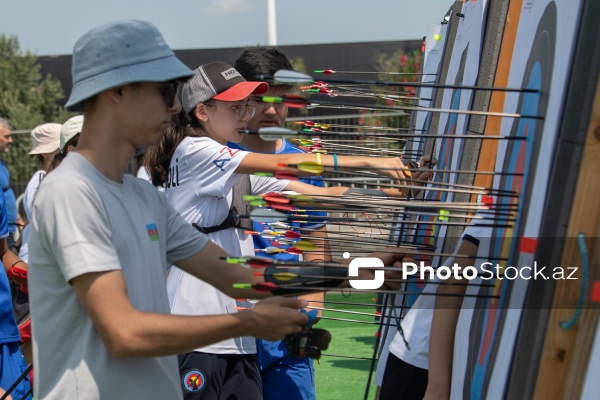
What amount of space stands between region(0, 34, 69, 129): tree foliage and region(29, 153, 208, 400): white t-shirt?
68.4 ft

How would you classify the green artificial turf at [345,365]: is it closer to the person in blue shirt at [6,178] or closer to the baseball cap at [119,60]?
the person in blue shirt at [6,178]

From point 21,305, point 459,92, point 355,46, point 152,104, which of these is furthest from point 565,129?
point 355,46

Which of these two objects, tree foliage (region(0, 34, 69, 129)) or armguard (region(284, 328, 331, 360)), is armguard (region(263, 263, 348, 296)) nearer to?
armguard (region(284, 328, 331, 360))

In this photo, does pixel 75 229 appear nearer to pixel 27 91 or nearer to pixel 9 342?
pixel 9 342

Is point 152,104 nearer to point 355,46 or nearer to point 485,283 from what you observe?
point 485,283

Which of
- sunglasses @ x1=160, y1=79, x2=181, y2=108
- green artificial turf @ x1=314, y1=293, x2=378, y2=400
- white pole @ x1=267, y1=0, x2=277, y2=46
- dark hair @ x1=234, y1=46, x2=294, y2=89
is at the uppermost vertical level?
sunglasses @ x1=160, y1=79, x2=181, y2=108

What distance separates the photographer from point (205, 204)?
354 centimetres

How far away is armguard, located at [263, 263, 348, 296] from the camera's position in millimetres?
2322

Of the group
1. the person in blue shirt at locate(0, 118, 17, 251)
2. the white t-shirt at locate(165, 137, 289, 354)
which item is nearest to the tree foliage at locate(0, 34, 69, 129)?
the person in blue shirt at locate(0, 118, 17, 251)

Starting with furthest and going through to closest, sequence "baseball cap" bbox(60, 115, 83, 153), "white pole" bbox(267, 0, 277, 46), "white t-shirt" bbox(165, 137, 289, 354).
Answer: "white pole" bbox(267, 0, 277, 46)
"baseball cap" bbox(60, 115, 83, 153)
"white t-shirt" bbox(165, 137, 289, 354)

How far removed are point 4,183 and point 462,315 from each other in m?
4.71

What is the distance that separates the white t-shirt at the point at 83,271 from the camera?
82.5 inches

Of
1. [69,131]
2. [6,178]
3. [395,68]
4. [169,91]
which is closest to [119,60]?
[169,91]

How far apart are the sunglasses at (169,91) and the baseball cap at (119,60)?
45 millimetres
